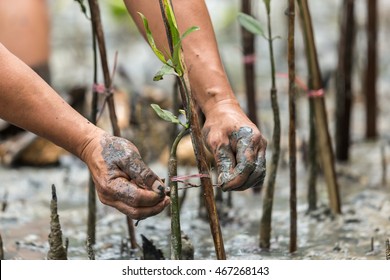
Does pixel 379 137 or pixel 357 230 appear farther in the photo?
pixel 379 137

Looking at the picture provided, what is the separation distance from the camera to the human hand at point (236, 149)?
1.89 m

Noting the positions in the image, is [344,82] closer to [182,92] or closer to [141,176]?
[182,92]

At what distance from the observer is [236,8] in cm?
634

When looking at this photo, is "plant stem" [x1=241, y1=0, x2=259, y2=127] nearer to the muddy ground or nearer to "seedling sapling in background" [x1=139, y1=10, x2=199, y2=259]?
the muddy ground

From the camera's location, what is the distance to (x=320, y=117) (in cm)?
273

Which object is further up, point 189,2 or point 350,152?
point 350,152

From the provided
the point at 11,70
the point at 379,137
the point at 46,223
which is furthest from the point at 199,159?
the point at 379,137

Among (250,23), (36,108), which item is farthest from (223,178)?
(250,23)

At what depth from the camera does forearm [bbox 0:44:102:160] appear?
1.89m

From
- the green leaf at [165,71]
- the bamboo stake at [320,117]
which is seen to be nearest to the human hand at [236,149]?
the green leaf at [165,71]

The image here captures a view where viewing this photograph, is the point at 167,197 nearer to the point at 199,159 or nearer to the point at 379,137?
the point at 199,159

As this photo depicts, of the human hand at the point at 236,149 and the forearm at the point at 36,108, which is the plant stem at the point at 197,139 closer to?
the human hand at the point at 236,149

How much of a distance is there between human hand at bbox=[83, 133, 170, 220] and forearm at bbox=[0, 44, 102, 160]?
6cm
